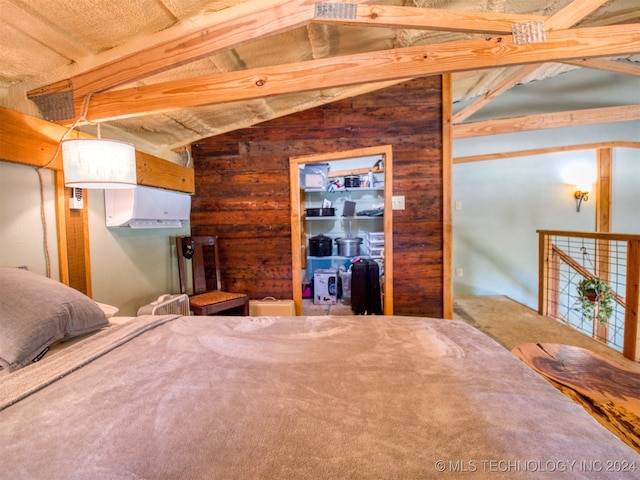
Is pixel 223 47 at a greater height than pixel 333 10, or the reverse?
pixel 333 10

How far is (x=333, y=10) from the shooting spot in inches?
51.9

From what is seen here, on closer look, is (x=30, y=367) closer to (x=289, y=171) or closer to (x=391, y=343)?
(x=391, y=343)

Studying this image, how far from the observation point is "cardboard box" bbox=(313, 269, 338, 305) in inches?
140

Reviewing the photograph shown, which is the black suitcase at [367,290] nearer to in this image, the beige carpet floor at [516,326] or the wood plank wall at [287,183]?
the wood plank wall at [287,183]

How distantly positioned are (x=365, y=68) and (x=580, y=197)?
4748 millimetres

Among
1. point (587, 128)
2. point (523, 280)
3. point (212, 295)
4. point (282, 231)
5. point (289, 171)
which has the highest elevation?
point (587, 128)

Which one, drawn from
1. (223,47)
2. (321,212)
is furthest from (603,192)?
(223,47)

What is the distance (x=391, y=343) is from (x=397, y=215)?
1.78m

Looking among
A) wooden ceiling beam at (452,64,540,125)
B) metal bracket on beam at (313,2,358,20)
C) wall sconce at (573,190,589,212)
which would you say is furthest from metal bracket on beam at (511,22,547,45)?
wall sconce at (573,190,589,212)

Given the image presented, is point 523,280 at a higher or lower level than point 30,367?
lower

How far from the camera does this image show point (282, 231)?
9.37 feet

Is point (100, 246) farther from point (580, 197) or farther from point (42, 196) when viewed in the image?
point (580, 197)

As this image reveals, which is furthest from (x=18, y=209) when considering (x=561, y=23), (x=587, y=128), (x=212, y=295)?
(x=587, y=128)

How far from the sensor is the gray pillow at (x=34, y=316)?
3.04 ft
